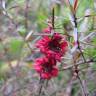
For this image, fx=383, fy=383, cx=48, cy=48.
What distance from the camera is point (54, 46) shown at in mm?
1664

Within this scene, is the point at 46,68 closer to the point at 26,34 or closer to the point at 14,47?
the point at 26,34

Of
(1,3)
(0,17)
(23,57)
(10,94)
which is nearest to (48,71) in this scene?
(1,3)

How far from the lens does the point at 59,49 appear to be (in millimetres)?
1683

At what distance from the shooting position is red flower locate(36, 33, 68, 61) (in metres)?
1.65

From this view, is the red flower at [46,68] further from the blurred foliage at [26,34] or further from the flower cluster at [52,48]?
the blurred foliage at [26,34]

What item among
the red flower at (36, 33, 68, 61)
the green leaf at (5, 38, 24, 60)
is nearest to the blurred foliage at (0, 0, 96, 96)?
the green leaf at (5, 38, 24, 60)

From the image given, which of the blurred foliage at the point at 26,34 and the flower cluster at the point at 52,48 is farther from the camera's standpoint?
the blurred foliage at the point at 26,34

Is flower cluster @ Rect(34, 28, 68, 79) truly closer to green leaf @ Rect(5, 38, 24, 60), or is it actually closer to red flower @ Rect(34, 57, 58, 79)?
red flower @ Rect(34, 57, 58, 79)

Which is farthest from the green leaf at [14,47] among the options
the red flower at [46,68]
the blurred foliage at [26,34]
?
the red flower at [46,68]

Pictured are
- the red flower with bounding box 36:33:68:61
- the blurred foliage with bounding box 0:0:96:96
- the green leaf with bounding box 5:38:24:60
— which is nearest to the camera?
the red flower with bounding box 36:33:68:61

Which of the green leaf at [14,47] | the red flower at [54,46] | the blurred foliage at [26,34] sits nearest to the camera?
the red flower at [54,46]

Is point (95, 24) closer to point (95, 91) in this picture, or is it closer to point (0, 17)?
point (95, 91)

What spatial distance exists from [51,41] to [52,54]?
2.2 inches

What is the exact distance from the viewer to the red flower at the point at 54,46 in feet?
5.42
